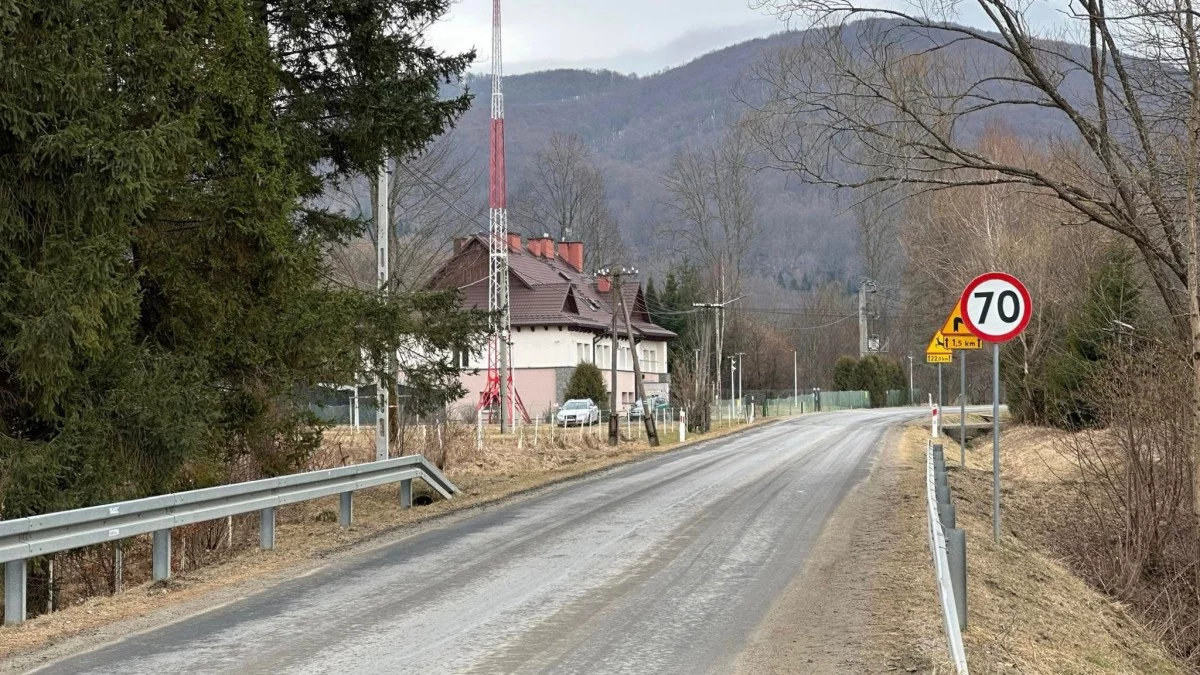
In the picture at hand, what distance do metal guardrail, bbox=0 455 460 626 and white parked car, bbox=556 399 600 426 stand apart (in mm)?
38661

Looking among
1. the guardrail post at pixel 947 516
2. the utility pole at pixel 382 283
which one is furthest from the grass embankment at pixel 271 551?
the guardrail post at pixel 947 516

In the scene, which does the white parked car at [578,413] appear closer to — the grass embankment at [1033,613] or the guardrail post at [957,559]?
the grass embankment at [1033,613]

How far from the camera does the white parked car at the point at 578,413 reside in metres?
54.0

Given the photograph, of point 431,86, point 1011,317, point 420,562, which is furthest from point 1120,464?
point 431,86

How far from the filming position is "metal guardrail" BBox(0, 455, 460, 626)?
29.3 feet

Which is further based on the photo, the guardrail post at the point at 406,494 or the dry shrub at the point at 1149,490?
the guardrail post at the point at 406,494

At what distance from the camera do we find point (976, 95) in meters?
13.9

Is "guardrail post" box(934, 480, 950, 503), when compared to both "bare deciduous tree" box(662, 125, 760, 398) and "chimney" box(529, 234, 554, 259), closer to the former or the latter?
"chimney" box(529, 234, 554, 259)

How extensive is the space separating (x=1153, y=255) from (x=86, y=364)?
12297 mm

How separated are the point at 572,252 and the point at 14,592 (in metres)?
72.5

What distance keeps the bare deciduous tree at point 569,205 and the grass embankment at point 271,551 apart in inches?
2276

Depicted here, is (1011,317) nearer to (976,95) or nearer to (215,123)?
(976,95)

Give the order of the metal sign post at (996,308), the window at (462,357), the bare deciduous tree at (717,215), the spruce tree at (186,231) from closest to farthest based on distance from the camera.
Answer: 1. the spruce tree at (186,231)
2. the metal sign post at (996,308)
3. the window at (462,357)
4. the bare deciduous tree at (717,215)

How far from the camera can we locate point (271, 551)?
488 inches
